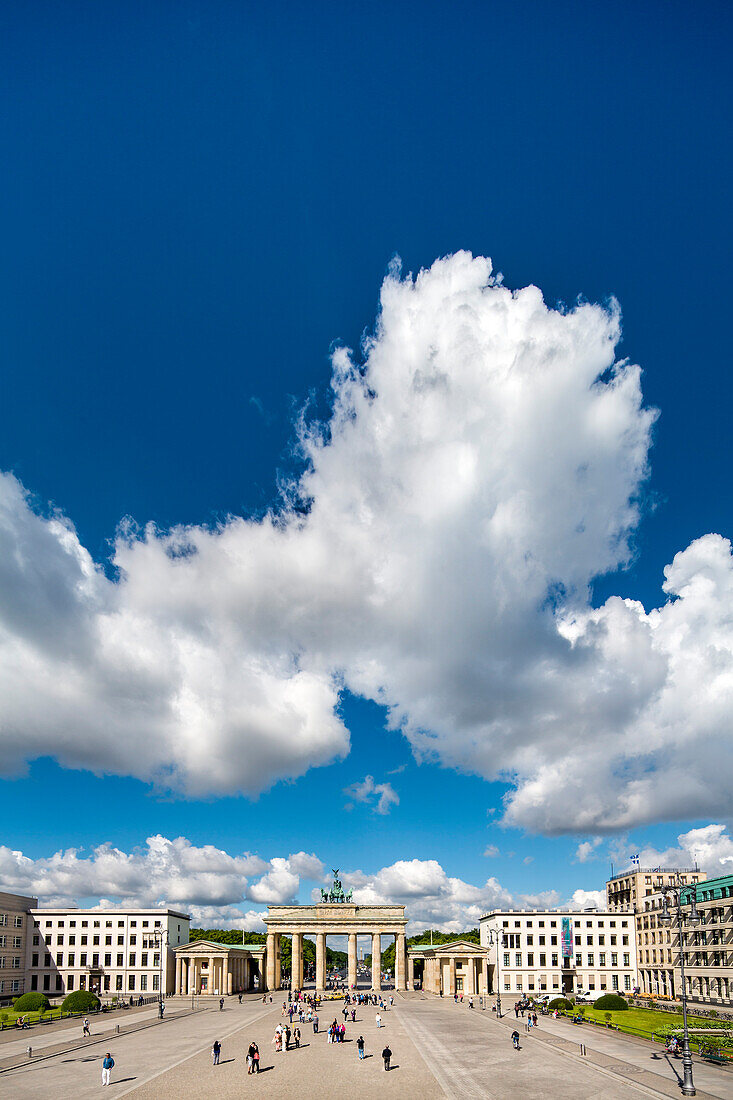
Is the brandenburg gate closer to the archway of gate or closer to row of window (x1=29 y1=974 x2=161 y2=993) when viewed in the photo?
the archway of gate

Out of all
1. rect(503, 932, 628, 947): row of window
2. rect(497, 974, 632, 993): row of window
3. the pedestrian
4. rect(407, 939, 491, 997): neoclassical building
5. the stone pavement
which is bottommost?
rect(497, 974, 632, 993): row of window

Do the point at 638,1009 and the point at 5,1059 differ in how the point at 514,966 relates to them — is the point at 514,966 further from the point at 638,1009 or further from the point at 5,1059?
the point at 5,1059

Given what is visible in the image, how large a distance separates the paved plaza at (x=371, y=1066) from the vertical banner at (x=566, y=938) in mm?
45926

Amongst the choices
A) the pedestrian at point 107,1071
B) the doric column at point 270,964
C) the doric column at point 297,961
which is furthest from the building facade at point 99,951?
the pedestrian at point 107,1071

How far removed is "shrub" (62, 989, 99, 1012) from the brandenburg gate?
35.0 m

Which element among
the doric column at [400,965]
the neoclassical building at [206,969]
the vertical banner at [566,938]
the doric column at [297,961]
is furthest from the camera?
the vertical banner at [566,938]

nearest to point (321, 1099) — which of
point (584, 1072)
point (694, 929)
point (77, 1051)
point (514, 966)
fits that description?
point (584, 1072)

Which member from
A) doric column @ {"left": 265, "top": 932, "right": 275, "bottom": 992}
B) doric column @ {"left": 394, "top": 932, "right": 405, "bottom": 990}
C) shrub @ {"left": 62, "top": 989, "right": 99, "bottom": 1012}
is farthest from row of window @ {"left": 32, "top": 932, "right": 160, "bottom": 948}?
doric column @ {"left": 394, "top": 932, "right": 405, "bottom": 990}

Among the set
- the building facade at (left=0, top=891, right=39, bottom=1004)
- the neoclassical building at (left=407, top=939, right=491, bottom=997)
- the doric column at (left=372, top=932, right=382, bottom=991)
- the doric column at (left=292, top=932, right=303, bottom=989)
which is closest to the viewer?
the building facade at (left=0, top=891, right=39, bottom=1004)

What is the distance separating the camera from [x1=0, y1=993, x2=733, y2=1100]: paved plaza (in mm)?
44469

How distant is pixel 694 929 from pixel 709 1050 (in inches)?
1969

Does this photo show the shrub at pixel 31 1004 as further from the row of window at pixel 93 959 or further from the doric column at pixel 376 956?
the doric column at pixel 376 956

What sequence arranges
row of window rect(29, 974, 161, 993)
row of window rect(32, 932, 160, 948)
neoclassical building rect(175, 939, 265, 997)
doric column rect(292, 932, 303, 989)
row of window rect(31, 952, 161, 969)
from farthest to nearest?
row of window rect(32, 932, 160, 948), row of window rect(31, 952, 161, 969), row of window rect(29, 974, 161, 993), doric column rect(292, 932, 303, 989), neoclassical building rect(175, 939, 265, 997)

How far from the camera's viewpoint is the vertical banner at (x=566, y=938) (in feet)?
399
